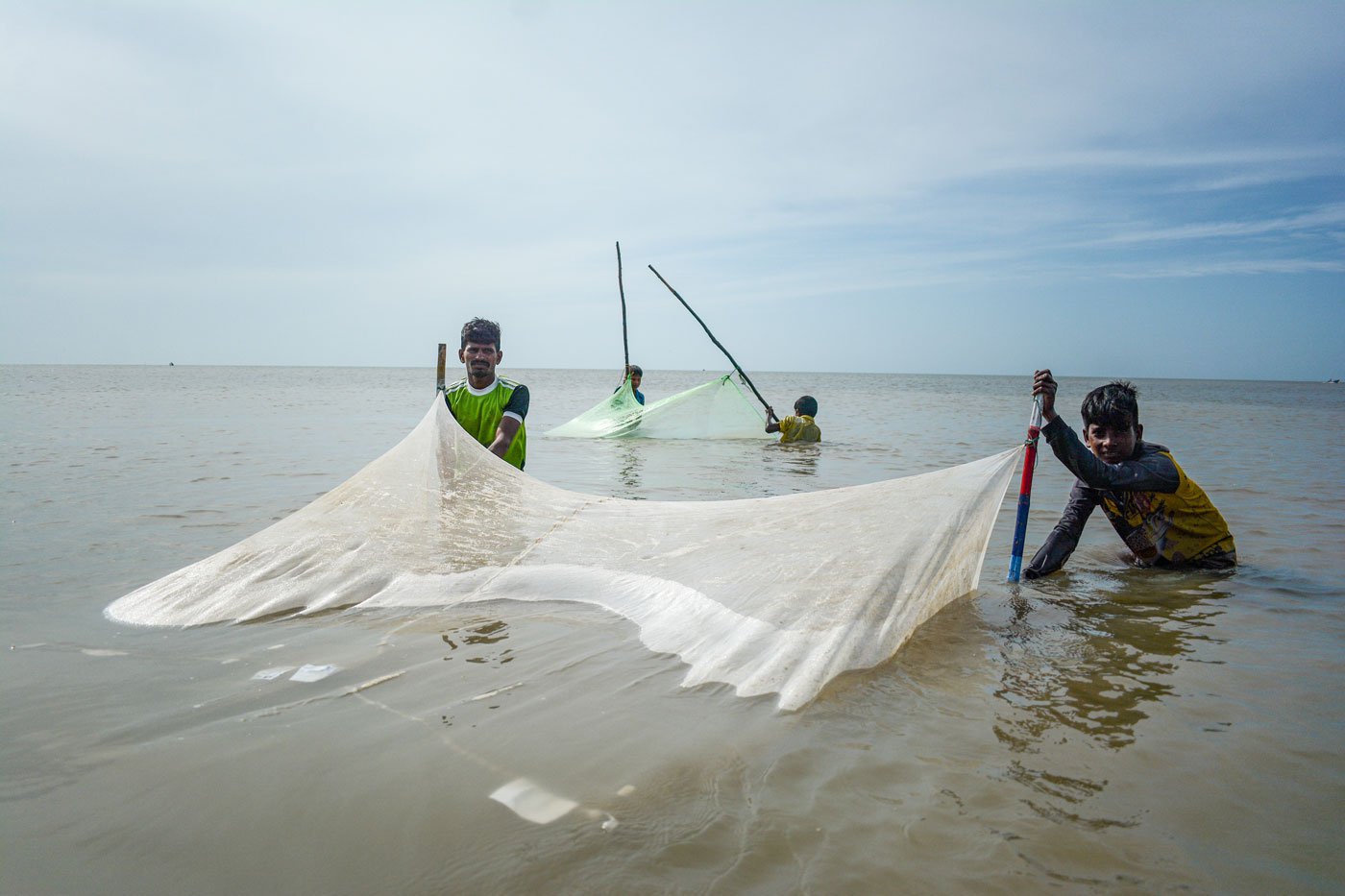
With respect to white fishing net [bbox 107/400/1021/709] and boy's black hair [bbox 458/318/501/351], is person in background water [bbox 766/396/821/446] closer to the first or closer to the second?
boy's black hair [bbox 458/318/501/351]

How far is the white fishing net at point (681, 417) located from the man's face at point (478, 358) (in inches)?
290

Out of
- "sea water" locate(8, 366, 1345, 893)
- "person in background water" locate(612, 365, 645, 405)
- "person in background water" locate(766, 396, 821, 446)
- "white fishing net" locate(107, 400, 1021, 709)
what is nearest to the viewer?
"sea water" locate(8, 366, 1345, 893)

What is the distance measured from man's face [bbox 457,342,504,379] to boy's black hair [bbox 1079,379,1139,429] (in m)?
3.13

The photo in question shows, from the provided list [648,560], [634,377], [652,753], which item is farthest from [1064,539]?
[634,377]

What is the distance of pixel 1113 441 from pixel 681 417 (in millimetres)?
8722

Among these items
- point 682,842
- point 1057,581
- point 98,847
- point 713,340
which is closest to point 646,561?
point 682,842

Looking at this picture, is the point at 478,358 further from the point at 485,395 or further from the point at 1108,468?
the point at 1108,468

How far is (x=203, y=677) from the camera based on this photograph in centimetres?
238

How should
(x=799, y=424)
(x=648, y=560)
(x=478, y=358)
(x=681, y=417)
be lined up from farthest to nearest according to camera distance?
(x=681, y=417)
(x=799, y=424)
(x=478, y=358)
(x=648, y=560)

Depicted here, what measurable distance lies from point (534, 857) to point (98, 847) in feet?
Answer: 2.94

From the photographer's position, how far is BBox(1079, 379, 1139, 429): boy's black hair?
349 cm

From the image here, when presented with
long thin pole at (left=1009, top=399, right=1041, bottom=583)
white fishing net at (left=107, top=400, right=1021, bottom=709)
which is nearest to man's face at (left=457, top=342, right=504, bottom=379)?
white fishing net at (left=107, top=400, right=1021, bottom=709)

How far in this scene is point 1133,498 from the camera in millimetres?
3918

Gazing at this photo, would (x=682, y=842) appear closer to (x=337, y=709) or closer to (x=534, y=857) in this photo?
(x=534, y=857)
